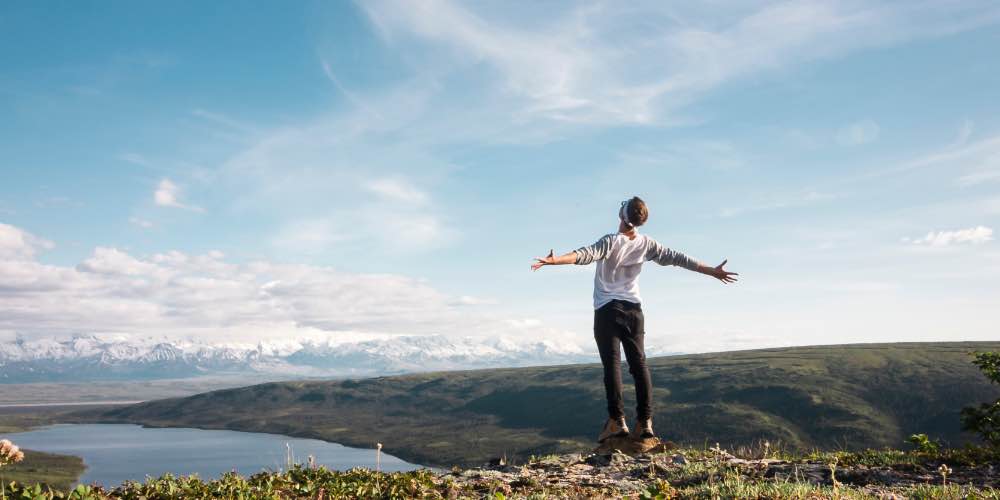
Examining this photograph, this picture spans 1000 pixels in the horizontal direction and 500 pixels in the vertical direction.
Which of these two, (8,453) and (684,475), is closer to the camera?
(8,453)

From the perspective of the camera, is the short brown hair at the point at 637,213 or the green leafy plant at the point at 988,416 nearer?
the green leafy plant at the point at 988,416

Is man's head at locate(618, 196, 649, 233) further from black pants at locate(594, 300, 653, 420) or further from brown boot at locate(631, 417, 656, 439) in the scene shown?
brown boot at locate(631, 417, 656, 439)

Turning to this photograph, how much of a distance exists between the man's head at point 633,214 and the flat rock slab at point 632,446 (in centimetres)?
334

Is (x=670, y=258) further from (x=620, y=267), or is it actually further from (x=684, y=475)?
(x=684, y=475)

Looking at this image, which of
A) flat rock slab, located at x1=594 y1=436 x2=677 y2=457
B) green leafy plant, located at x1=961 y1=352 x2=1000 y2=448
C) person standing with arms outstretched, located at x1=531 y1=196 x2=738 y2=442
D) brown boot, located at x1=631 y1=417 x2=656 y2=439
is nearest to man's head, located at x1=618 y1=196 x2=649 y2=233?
person standing with arms outstretched, located at x1=531 y1=196 x2=738 y2=442

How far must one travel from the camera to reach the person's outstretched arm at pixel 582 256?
30.0 feet

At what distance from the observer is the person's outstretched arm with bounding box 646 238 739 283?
36.9ft

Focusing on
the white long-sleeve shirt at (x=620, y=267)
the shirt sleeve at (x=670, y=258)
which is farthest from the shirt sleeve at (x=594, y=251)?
the shirt sleeve at (x=670, y=258)

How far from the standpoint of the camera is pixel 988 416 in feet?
35.1

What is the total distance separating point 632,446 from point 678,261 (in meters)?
3.08

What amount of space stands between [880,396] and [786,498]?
180457mm

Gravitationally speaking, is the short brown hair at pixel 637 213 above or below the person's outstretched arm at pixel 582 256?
above

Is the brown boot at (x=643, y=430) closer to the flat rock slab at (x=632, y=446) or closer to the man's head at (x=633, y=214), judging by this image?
the flat rock slab at (x=632, y=446)

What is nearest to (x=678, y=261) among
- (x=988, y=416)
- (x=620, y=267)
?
(x=620, y=267)
